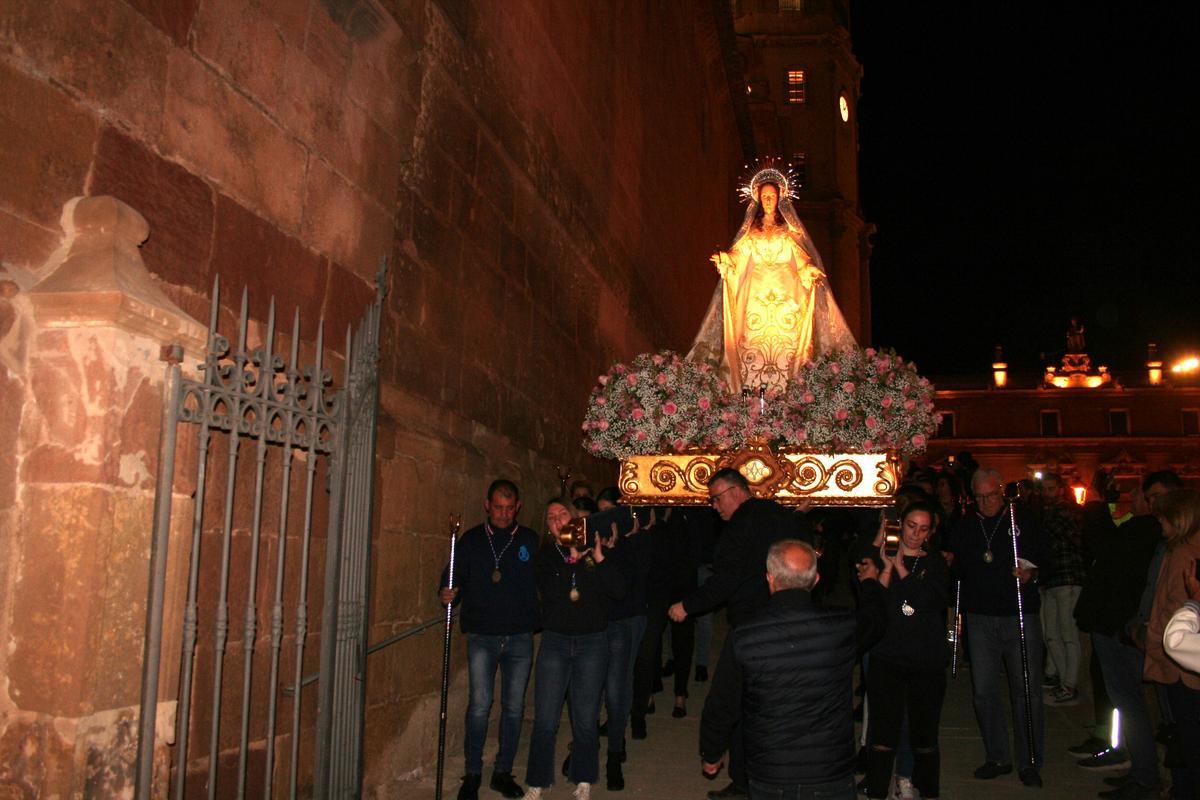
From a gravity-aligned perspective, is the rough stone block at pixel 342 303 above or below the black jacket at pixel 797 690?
above

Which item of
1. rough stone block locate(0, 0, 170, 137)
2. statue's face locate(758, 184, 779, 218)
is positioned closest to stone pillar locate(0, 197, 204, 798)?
rough stone block locate(0, 0, 170, 137)

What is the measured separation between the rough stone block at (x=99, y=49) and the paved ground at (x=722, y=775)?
4.51m

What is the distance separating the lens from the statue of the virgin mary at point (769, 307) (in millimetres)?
9336

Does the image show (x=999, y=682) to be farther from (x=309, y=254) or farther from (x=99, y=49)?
(x=99, y=49)

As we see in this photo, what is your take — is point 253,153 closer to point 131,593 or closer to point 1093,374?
point 131,593

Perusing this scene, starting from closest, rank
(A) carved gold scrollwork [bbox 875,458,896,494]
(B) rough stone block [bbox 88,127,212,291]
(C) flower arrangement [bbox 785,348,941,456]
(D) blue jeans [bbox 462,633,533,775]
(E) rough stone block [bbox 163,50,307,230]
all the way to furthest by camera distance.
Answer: (B) rough stone block [bbox 88,127,212,291], (E) rough stone block [bbox 163,50,307,230], (D) blue jeans [bbox 462,633,533,775], (A) carved gold scrollwork [bbox 875,458,896,494], (C) flower arrangement [bbox 785,348,941,456]

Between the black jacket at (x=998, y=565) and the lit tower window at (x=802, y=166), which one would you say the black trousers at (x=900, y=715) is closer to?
the black jacket at (x=998, y=565)

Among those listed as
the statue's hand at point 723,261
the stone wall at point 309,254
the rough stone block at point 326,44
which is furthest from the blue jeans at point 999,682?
the rough stone block at point 326,44

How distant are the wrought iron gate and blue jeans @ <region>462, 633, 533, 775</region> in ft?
4.06

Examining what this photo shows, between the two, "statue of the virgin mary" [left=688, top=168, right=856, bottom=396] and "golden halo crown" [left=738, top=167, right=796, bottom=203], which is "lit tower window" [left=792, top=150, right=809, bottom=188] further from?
"statue of the virgin mary" [left=688, top=168, right=856, bottom=396]

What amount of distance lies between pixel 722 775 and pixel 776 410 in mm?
2720

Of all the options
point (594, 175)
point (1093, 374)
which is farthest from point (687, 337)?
point (1093, 374)

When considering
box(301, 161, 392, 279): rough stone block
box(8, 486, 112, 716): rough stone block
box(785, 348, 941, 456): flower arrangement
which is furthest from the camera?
box(785, 348, 941, 456): flower arrangement

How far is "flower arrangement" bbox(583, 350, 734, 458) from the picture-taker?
26.6ft
